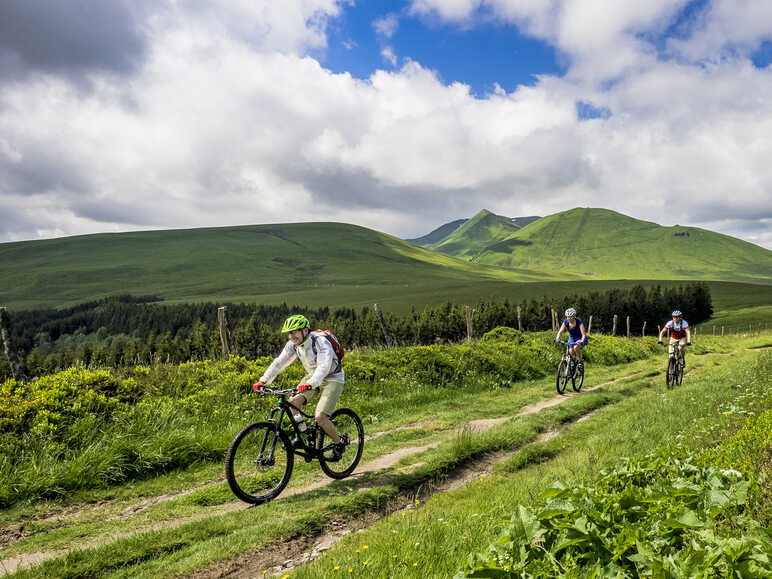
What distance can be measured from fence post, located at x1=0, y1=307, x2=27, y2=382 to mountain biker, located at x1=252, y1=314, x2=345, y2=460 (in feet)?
24.3

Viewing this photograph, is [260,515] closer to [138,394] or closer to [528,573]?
[528,573]

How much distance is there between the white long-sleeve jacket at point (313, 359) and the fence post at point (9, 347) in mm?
7437

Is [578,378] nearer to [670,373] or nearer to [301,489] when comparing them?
[670,373]

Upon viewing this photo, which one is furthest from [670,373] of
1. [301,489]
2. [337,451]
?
[301,489]

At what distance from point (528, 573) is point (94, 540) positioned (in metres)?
6.03

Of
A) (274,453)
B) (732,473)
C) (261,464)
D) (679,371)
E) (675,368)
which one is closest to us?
(732,473)

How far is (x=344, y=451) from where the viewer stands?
30.3 ft

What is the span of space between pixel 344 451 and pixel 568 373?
10911 mm

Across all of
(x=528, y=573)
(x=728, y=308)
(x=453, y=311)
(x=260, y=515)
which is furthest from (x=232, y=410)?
(x=728, y=308)

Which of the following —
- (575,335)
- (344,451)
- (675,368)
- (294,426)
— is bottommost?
(344,451)

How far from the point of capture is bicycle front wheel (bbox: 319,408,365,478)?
852 cm

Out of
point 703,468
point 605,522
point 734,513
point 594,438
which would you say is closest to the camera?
point 605,522

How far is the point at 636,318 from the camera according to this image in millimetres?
96188

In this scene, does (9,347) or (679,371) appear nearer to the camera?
(9,347)
